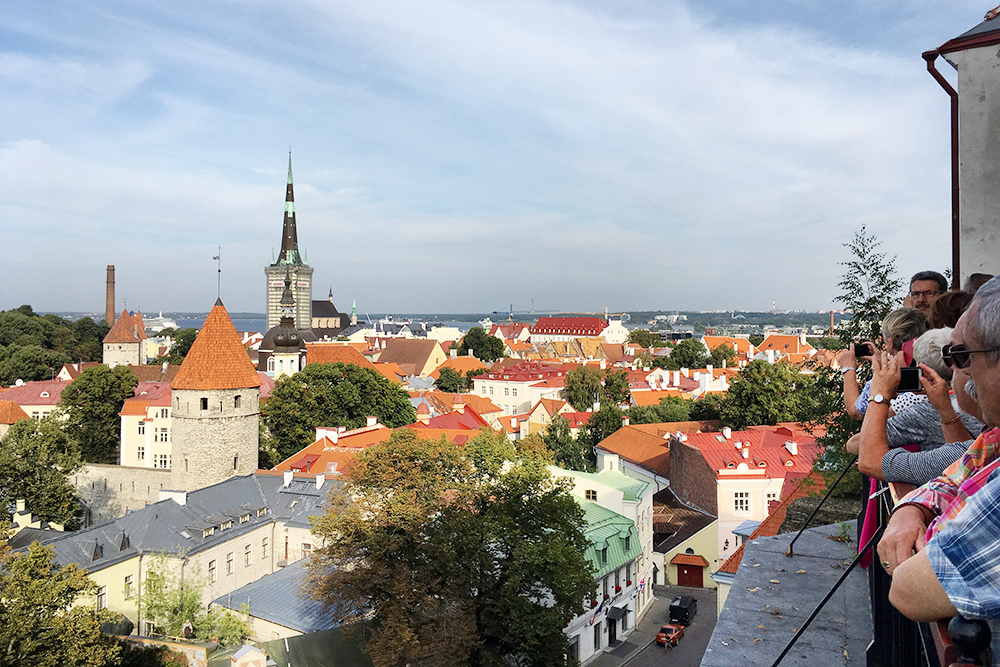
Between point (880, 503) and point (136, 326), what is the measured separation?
8240 centimetres

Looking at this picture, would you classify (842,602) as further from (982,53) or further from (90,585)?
(90,585)

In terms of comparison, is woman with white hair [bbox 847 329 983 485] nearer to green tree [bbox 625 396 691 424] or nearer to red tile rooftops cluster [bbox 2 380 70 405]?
green tree [bbox 625 396 691 424]

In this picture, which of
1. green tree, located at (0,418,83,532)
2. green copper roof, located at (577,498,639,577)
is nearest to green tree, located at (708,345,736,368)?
green copper roof, located at (577,498,639,577)

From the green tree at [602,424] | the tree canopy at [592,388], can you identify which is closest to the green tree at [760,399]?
the green tree at [602,424]

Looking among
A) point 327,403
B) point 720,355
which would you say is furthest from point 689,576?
point 720,355

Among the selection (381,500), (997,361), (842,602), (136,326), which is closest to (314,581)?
(381,500)

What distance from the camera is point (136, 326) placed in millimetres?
75312

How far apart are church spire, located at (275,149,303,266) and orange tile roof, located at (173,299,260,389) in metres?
55.9

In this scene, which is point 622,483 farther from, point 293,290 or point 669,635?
point 293,290

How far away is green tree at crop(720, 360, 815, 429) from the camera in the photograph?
119 ft

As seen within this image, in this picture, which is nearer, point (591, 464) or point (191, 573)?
point (191, 573)

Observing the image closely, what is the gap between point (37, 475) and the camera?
994 inches

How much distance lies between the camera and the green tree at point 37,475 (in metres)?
24.9

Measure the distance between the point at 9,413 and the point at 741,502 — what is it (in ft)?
117
